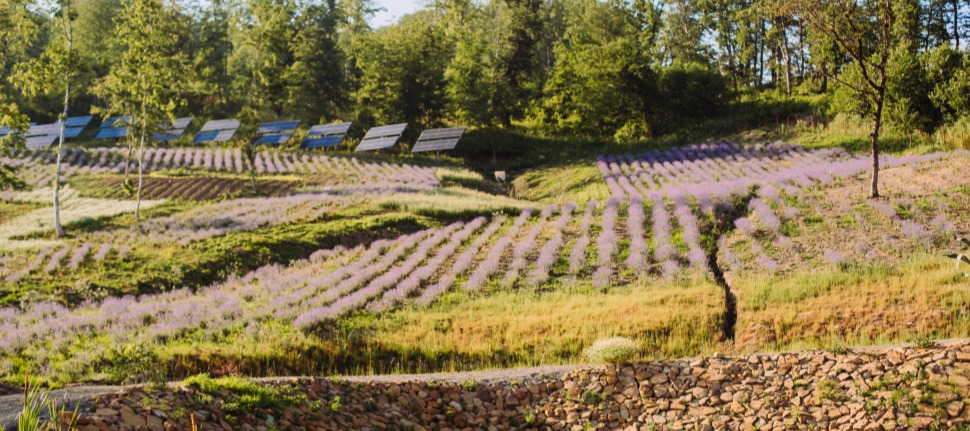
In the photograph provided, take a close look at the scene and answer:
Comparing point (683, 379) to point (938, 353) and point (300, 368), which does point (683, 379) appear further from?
point (300, 368)

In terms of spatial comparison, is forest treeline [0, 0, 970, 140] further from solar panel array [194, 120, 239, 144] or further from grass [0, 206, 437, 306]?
grass [0, 206, 437, 306]

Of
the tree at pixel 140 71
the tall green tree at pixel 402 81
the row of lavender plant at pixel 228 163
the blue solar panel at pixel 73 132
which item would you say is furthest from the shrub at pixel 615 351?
the blue solar panel at pixel 73 132

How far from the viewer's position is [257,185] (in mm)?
43938

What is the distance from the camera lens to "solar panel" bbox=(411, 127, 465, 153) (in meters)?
57.8

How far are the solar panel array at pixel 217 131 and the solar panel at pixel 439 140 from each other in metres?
18.0

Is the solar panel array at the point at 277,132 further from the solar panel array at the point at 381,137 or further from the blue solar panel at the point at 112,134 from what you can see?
the blue solar panel at the point at 112,134

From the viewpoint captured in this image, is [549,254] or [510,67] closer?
[549,254]

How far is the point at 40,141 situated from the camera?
60969 millimetres

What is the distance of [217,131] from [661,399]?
203ft

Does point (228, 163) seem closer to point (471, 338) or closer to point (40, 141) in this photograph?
point (40, 141)

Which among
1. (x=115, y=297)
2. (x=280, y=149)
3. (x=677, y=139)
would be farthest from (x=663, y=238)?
(x=280, y=149)

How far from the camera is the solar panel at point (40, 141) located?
59.9 metres

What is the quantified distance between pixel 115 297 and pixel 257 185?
77.2 ft

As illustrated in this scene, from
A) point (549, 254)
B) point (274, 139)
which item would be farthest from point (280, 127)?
point (549, 254)
